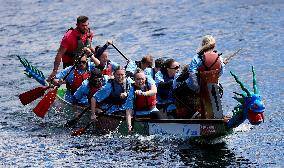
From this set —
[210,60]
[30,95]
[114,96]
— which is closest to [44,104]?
[30,95]

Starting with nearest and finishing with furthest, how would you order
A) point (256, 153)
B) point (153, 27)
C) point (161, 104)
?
point (256, 153) < point (161, 104) < point (153, 27)

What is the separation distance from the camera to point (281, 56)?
93.1ft

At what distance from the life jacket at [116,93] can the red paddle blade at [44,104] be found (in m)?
2.03

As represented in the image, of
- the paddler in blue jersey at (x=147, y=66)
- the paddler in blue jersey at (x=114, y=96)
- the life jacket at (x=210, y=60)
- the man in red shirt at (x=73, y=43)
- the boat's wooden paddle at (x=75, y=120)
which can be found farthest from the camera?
the man in red shirt at (x=73, y=43)

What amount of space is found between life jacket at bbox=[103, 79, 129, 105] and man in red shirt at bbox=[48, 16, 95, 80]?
2216mm

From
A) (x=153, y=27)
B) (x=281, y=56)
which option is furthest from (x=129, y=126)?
(x=153, y=27)

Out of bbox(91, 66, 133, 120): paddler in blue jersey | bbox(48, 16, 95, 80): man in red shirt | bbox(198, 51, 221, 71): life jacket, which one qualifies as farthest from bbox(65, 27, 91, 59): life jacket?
bbox(198, 51, 221, 71): life jacket

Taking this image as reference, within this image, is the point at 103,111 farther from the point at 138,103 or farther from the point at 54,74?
the point at 54,74

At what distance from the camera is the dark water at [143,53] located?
692 inches

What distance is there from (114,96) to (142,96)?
3.21 ft

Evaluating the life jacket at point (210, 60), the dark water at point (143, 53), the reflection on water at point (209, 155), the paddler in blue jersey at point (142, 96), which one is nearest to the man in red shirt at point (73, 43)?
the dark water at point (143, 53)

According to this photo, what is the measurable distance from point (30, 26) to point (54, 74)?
17.2 m

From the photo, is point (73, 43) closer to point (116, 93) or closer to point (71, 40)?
point (71, 40)

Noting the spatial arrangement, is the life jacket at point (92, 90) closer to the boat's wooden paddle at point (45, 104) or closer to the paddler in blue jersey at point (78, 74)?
the paddler in blue jersey at point (78, 74)
